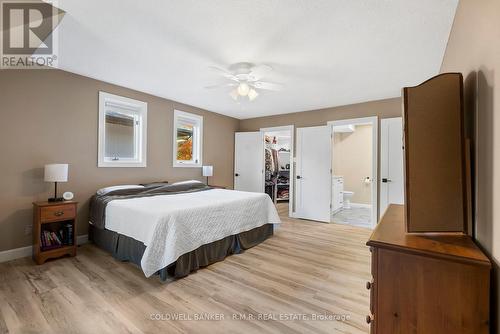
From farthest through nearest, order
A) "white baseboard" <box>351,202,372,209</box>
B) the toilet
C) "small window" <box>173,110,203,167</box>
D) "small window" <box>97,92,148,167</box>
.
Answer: "white baseboard" <box>351,202,372,209</box>
the toilet
"small window" <box>173,110,203,167</box>
"small window" <box>97,92,148,167</box>

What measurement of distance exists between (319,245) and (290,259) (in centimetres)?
75

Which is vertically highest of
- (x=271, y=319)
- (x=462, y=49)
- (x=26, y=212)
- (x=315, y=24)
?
(x=315, y=24)

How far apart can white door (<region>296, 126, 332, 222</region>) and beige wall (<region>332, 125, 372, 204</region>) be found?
2.19 metres

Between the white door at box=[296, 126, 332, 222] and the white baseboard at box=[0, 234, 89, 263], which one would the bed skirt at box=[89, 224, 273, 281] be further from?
the white door at box=[296, 126, 332, 222]

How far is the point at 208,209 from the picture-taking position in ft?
8.95

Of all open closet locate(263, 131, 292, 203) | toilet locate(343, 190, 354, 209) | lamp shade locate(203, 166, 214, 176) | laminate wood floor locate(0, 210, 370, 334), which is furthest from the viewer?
open closet locate(263, 131, 292, 203)

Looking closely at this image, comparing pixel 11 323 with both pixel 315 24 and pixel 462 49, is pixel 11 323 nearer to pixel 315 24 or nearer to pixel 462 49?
pixel 315 24

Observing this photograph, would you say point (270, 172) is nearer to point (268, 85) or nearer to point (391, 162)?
point (391, 162)

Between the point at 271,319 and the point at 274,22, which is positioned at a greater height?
the point at 274,22

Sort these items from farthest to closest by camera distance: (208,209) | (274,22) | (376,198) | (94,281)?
(376,198), (208,209), (94,281), (274,22)

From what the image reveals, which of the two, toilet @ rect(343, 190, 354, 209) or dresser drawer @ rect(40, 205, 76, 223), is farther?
toilet @ rect(343, 190, 354, 209)

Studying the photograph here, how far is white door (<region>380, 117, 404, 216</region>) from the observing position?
4.10 meters

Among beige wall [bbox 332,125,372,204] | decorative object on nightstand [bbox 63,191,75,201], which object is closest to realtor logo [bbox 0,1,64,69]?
decorative object on nightstand [bbox 63,191,75,201]

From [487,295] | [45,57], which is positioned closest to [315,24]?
[487,295]
